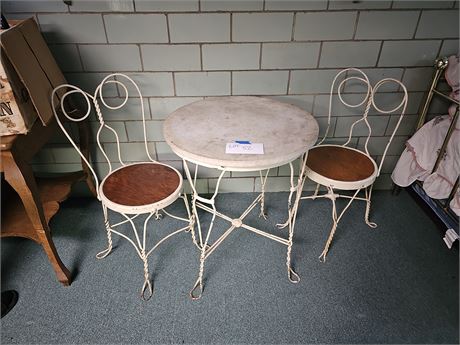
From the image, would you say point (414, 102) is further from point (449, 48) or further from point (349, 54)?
point (349, 54)

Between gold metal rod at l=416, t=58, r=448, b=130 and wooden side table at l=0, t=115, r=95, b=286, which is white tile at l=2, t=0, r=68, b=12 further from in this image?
gold metal rod at l=416, t=58, r=448, b=130

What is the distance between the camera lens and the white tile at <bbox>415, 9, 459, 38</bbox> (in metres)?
1.74

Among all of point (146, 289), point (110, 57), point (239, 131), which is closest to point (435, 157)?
point (239, 131)

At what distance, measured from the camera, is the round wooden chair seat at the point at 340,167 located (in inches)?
63.8

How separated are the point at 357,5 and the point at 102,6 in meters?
1.39

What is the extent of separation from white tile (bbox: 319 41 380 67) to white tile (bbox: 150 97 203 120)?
0.81 meters

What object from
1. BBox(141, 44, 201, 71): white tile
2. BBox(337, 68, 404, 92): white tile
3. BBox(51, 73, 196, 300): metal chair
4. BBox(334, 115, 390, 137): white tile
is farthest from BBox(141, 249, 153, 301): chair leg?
BBox(337, 68, 404, 92): white tile

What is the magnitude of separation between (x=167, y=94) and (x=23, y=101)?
30.8 inches

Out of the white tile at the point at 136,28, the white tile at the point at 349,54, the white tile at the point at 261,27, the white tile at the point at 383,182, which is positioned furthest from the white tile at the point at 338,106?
the white tile at the point at 136,28

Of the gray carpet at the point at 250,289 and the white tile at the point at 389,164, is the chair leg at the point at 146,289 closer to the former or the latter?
the gray carpet at the point at 250,289

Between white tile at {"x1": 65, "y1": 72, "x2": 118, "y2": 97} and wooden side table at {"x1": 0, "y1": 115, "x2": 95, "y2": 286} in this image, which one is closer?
wooden side table at {"x1": 0, "y1": 115, "x2": 95, "y2": 286}

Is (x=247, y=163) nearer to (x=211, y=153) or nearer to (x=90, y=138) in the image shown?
(x=211, y=153)

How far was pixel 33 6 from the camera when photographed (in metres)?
1.61

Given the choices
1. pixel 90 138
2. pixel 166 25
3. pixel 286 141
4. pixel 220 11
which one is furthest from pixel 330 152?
pixel 90 138
